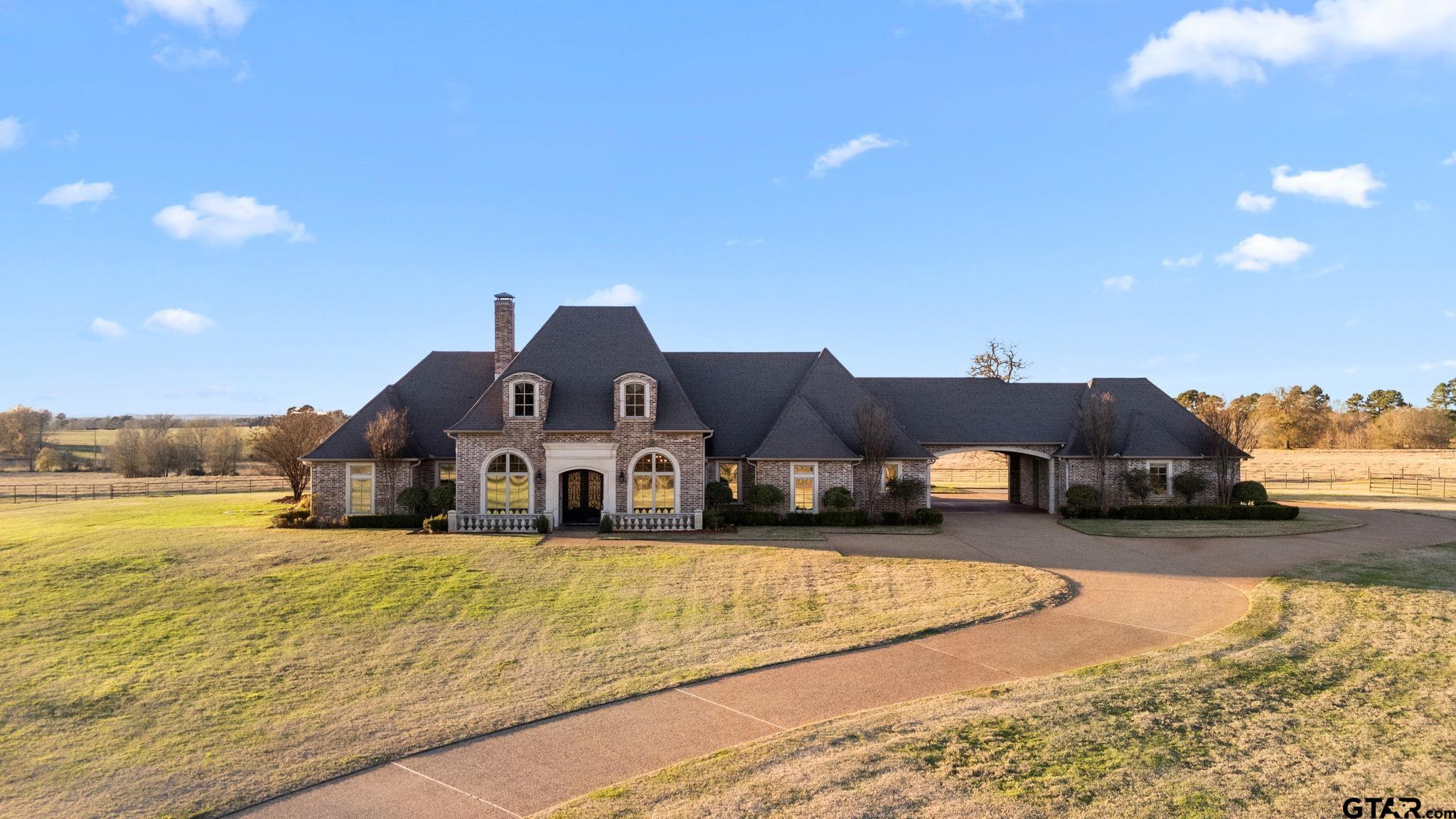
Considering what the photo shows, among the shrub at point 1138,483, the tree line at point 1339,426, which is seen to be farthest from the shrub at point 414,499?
the tree line at point 1339,426

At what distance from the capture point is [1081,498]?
31.0m

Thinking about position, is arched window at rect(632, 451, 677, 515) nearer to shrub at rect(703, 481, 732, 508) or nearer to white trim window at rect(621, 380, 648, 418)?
shrub at rect(703, 481, 732, 508)

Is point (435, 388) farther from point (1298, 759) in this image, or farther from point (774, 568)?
point (1298, 759)

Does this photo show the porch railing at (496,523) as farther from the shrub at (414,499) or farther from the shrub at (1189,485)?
the shrub at (1189,485)

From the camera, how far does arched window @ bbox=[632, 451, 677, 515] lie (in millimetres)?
27797

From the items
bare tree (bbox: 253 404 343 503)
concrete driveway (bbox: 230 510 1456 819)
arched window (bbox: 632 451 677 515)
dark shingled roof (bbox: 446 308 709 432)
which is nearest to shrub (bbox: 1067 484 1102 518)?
concrete driveway (bbox: 230 510 1456 819)

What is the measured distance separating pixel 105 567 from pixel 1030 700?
21832 millimetres

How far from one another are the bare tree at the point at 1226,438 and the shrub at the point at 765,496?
19108 mm

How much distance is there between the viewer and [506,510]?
2750cm

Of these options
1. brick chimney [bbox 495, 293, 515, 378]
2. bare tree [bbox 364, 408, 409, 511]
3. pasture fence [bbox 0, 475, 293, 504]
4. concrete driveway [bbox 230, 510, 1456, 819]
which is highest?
brick chimney [bbox 495, 293, 515, 378]

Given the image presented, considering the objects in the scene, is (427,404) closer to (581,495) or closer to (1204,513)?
(581,495)

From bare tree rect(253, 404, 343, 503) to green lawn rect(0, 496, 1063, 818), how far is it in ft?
44.5

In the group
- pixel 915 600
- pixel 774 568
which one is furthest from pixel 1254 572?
pixel 774 568

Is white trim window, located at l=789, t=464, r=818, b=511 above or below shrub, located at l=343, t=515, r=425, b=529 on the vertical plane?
above
